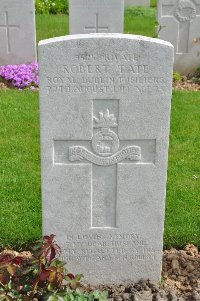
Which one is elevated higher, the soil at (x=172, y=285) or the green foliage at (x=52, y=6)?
the green foliage at (x=52, y=6)

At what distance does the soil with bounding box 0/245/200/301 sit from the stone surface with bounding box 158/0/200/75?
522 centimetres

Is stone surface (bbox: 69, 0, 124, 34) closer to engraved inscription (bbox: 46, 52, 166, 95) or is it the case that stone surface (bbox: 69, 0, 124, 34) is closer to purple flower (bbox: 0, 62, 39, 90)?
purple flower (bbox: 0, 62, 39, 90)

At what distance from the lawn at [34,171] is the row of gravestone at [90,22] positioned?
119 cm

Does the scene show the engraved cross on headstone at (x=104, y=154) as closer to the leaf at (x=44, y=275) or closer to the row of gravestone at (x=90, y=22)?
the leaf at (x=44, y=275)

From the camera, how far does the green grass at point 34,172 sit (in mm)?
4066

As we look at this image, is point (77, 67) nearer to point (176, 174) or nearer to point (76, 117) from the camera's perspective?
point (76, 117)

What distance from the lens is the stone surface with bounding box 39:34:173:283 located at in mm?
2990

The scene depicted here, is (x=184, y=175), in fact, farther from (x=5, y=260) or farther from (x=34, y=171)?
(x=5, y=260)

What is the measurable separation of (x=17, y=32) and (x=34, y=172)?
3830 mm

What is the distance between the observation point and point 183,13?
27.4 feet

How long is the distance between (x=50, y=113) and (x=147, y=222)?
936mm

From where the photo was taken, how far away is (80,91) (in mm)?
3033

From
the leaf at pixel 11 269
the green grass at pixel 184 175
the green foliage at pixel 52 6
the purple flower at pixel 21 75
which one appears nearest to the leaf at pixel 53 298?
the leaf at pixel 11 269

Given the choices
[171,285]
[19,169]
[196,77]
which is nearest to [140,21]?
[196,77]
